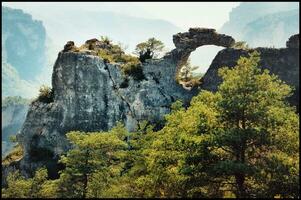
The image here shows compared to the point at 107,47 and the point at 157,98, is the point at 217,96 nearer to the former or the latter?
the point at 157,98

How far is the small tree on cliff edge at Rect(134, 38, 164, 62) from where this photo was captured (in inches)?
2318

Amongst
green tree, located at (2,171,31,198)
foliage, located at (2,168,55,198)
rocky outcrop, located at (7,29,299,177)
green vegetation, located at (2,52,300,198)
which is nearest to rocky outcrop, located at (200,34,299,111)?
rocky outcrop, located at (7,29,299,177)

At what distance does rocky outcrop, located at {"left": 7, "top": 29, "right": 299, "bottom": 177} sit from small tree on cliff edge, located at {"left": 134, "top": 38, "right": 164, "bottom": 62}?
5.71 feet

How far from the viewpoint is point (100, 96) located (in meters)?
54.4

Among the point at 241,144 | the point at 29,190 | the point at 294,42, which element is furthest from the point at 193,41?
the point at 241,144

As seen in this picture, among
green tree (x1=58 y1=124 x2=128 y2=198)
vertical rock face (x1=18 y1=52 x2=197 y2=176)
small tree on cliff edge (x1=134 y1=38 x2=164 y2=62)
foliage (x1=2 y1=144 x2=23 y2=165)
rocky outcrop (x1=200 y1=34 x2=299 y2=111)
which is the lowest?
foliage (x1=2 y1=144 x2=23 y2=165)

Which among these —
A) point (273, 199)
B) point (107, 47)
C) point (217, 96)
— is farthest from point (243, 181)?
point (107, 47)

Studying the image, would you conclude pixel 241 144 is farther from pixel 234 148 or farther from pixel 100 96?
pixel 100 96

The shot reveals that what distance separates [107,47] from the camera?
61.8 meters

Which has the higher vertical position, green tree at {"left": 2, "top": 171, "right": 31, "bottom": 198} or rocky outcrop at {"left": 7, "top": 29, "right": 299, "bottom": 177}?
rocky outcrop at {"left": 7, "top": 29, "right": 299, "bottom": 177}

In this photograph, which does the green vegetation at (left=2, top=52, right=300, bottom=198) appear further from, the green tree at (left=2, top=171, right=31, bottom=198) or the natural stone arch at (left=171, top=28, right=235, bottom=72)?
the natural stone arch at (left=171, top=28, right=235, bottom=72)

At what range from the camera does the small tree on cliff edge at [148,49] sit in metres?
58.9

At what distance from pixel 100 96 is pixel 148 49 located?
9306 mm

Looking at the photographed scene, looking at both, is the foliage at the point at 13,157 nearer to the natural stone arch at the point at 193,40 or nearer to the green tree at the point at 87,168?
the natural stone arch at the point at 193,40
